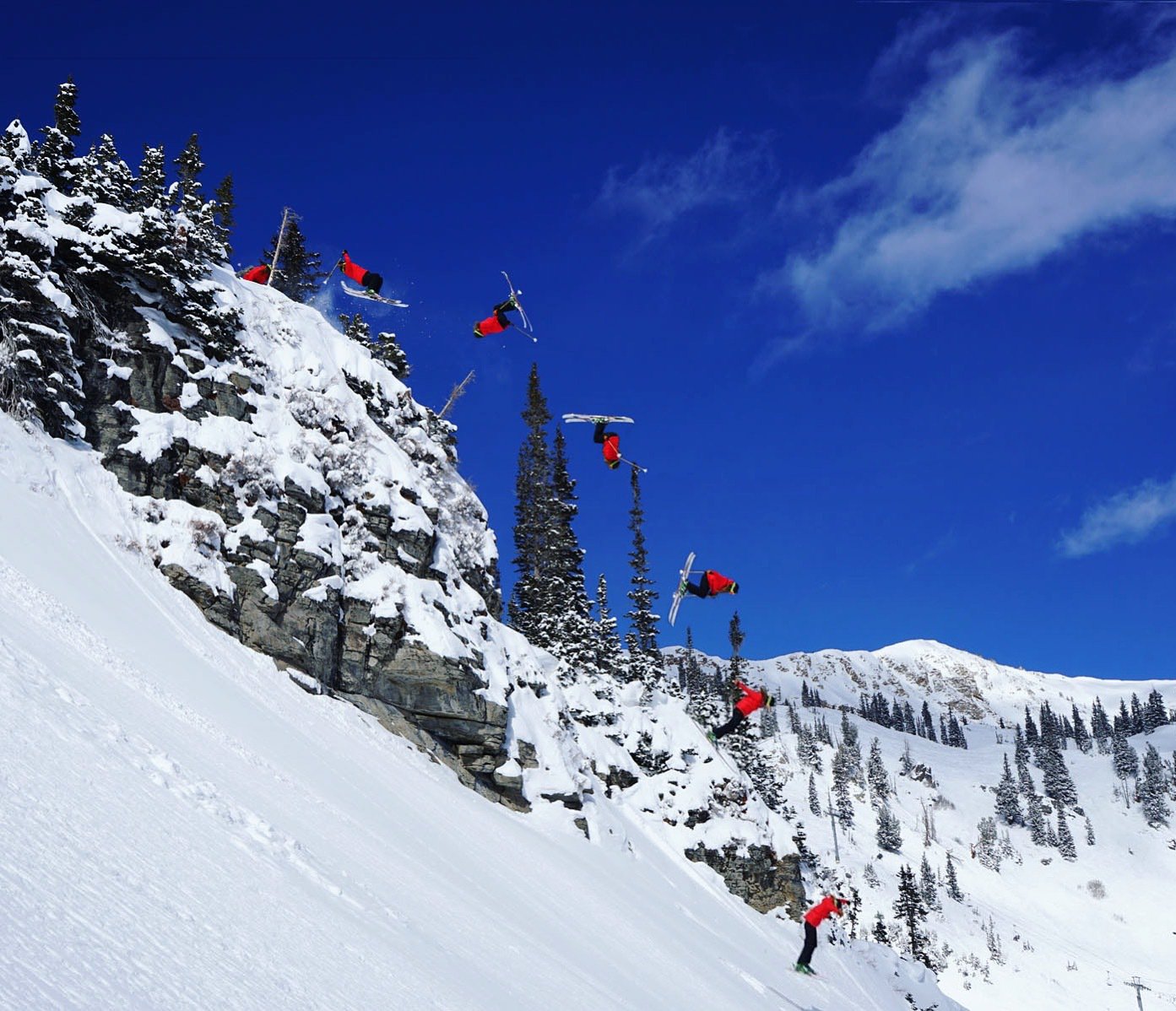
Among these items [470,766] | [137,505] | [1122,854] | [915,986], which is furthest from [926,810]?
[137,505]

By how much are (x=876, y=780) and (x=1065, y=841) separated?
1222 inches

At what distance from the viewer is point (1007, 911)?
11219 centimetres

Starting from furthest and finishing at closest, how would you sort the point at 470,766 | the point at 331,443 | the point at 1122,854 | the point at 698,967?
the point at 1122,854 < the point at 331,443 < the point at 470,766 < the point at 698,967

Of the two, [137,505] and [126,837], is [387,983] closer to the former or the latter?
[126,837]

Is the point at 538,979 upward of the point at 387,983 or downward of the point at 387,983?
upward

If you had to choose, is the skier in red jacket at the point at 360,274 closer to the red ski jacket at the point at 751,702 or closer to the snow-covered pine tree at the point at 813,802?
the red ski jacket at the point at 751,702

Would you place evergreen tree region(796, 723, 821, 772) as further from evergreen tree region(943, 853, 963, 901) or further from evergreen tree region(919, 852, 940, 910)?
evergreen tree region(919, 852, 940, 910)

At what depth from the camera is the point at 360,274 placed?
2208cm

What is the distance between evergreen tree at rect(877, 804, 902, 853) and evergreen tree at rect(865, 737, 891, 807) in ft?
55.7

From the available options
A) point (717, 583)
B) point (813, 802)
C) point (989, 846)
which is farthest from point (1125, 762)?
point (717, 583)

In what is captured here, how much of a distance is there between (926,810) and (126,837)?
555 ft

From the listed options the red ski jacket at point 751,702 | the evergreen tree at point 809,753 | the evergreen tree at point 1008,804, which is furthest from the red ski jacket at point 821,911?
the evergreen tree at point 1008,804

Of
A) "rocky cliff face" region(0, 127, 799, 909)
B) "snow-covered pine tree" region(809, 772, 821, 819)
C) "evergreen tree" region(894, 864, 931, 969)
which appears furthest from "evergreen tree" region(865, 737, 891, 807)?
"rocky cliff face" region(0, 127, 799, 909)

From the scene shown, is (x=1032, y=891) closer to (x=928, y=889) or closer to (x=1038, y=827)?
(x=1038, y=827)
